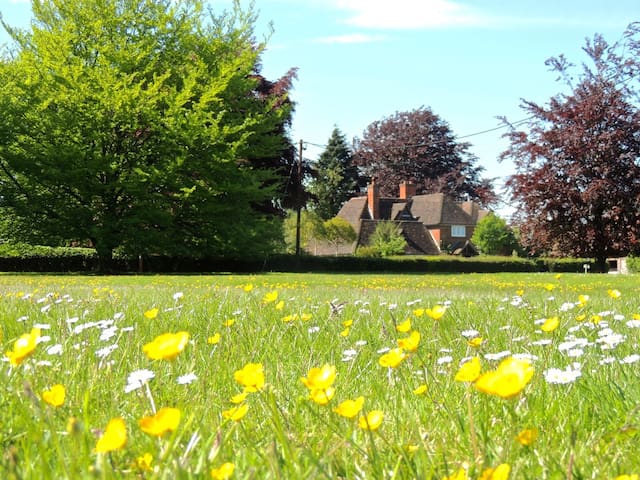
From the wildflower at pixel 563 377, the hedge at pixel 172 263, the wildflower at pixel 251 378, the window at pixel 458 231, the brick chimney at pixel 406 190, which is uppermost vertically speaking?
the brick chimney at pixel 406 190

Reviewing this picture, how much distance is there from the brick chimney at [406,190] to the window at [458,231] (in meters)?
5.10

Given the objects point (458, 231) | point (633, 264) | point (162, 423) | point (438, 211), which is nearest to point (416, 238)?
point (438, 211)

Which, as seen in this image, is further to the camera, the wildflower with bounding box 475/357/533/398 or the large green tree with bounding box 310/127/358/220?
the large green tree with bounding box 310/127/358/220

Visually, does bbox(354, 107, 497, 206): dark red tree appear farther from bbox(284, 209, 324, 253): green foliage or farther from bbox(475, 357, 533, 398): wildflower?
bbox(475, 357, 533, 398): wildflower

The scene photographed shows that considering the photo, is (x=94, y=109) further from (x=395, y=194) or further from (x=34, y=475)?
(x=395, y=194)

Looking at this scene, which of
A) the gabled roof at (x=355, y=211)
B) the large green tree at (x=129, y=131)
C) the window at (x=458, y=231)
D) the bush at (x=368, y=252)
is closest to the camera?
the large green tree at (x=129, y=131)

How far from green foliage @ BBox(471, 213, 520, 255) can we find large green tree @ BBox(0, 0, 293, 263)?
30475 mm

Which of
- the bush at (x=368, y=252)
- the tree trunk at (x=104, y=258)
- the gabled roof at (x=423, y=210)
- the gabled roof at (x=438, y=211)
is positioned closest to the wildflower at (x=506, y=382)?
the tree trunk at (x=104, y=258)

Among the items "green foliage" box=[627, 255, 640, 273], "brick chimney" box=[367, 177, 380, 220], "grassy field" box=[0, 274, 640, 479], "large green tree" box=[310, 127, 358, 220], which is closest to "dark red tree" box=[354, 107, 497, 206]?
"large green tree" box=[310, 127, 358, 220]

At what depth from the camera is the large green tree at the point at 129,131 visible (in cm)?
2031

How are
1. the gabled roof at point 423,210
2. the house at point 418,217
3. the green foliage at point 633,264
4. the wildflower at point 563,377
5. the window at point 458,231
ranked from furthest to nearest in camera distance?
1. the window at point 458,231
2. the gabled roof at point 423,210
3. the house at point 418,217
4. the green foliage at point 633,264
5. the wildflower at point 563,377

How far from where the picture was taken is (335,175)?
5778cm

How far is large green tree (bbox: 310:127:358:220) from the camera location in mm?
57531

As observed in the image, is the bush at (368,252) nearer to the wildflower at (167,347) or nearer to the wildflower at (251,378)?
the wildflower at (251,378)
